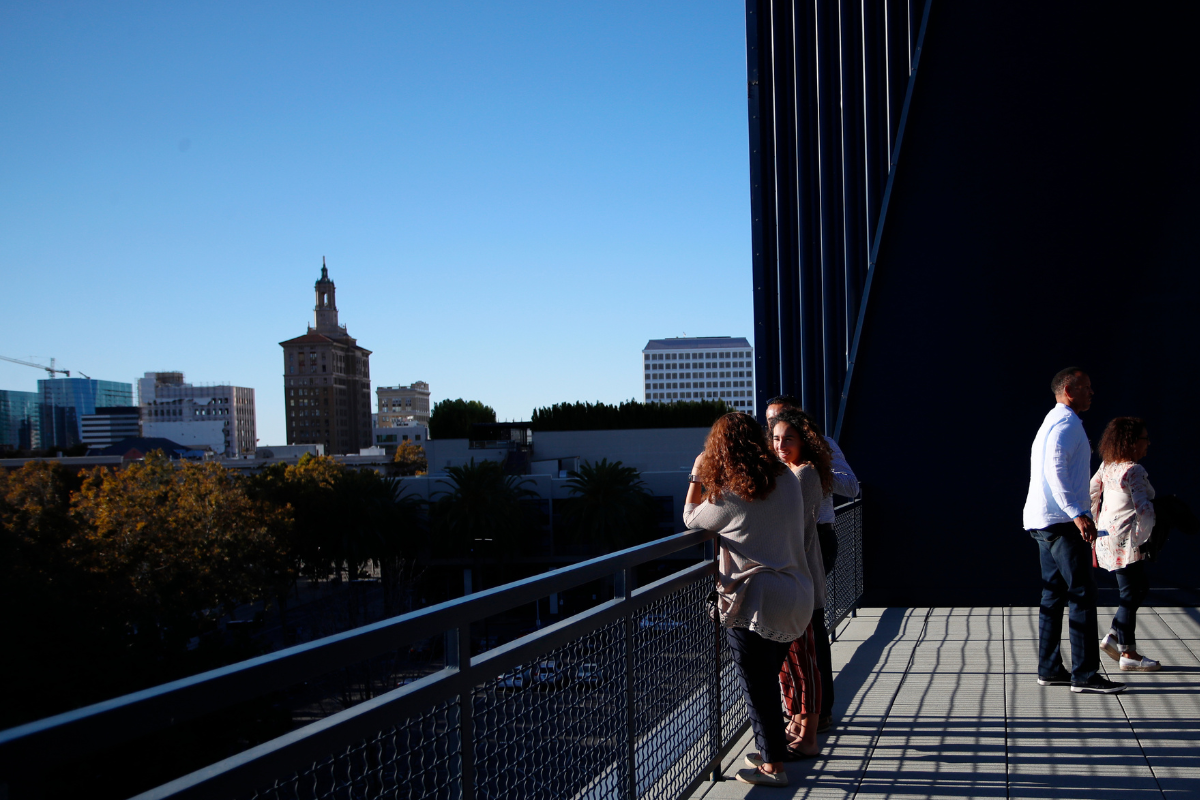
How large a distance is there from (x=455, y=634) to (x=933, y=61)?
7355 mm

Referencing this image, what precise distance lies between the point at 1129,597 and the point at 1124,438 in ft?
3.03

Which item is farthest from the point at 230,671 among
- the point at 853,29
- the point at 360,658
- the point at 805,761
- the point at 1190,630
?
the point at 853,29

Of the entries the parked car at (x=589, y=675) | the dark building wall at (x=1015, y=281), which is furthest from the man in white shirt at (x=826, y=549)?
the dark building wall at (x=1015, y=281)

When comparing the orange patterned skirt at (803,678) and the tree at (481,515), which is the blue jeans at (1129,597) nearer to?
the orange patterned skirt at (803,678)

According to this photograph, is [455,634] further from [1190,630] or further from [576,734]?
[1190,630]

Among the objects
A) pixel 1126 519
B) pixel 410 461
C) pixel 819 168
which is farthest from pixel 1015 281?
pixel 410 461

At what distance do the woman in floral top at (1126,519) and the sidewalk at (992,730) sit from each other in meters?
0.31

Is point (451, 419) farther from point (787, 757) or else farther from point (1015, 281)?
point (787, 757)

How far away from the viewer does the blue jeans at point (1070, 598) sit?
4.51 m

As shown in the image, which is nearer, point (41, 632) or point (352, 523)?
point (41, 632)

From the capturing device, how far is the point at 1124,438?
Answer: 16.7ft

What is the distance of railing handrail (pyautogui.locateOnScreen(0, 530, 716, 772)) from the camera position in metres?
1.14

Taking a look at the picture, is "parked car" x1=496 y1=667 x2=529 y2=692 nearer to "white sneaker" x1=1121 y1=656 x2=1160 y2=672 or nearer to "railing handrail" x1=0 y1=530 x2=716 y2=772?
"railing handrail" x1=0 y1=530 x2=716 y2=772

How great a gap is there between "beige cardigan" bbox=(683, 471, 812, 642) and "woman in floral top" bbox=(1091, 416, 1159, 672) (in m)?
2.87
